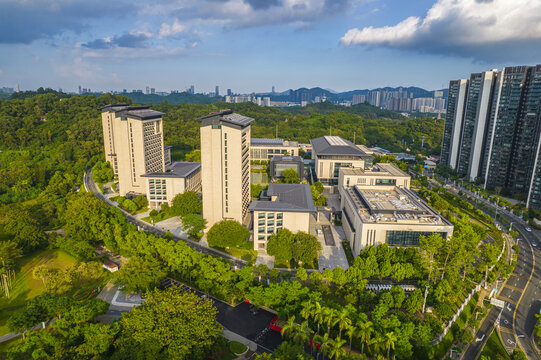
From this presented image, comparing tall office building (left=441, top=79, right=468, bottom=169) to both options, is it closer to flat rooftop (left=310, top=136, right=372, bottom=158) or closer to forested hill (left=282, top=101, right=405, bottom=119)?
flat rooftop (left=310, top=136, right=372, bottom=158)

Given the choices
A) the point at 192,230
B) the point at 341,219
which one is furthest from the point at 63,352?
the point at 341,219

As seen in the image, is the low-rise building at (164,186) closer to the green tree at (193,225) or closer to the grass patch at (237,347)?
the green tree at (193,225)

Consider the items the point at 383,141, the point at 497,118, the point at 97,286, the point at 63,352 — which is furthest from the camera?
the point at 383,141

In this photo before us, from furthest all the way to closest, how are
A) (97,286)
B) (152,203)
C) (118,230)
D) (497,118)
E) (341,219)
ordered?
1. (497,118)
2. (152,203)
3. (341,219)
4. (118,230)
5. (97,286)

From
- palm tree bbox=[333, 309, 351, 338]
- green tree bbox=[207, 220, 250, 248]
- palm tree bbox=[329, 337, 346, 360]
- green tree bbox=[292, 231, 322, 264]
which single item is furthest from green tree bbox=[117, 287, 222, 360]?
green tree bbox=[207, 220, 250, 248]

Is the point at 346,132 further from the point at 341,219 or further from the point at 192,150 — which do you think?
the point at 341,219

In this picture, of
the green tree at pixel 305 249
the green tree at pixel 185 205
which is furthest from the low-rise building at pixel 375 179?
the green tree at pixel 185 205
